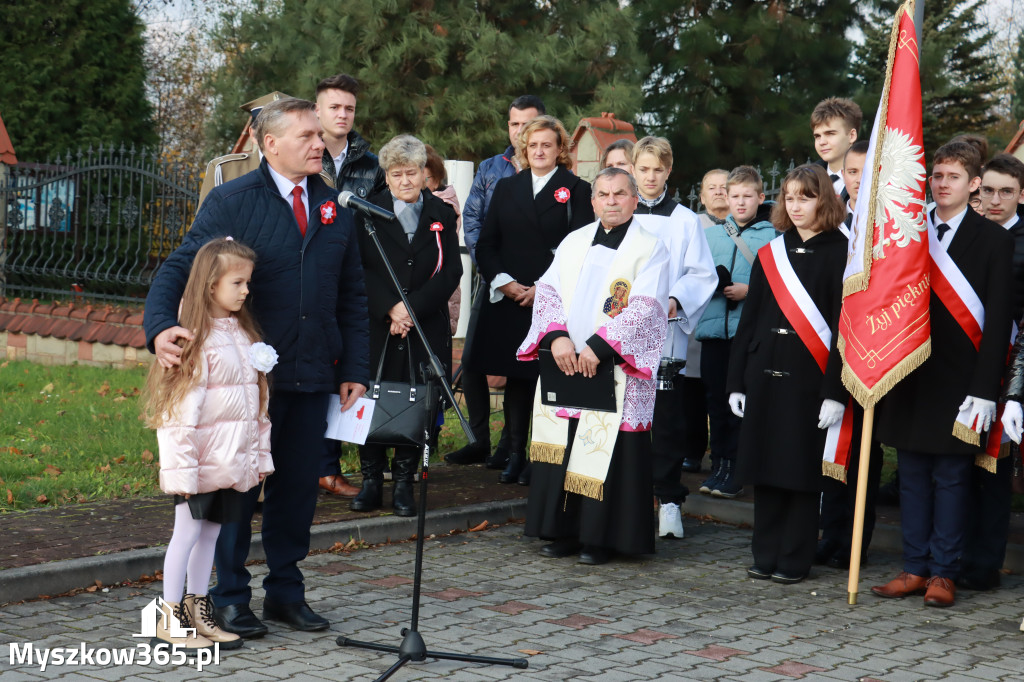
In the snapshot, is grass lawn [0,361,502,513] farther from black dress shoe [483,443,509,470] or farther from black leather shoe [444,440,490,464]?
black dress shoe [483,443,509,470]

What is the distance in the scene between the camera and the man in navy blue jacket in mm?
4672

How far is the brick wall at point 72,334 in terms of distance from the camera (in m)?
12.1

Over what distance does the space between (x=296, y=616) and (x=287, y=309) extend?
47.1 inches

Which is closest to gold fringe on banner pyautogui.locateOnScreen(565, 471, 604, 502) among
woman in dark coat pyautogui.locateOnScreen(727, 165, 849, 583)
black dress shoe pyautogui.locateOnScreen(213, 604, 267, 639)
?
woman in dark coat pyautogui.locateOnScreen(727, 165, 849, 583)

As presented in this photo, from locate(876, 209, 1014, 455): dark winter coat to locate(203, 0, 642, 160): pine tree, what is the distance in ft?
38.1

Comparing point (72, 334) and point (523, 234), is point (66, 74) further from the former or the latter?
point (523, 234)

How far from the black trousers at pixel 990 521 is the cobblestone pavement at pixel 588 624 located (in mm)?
149

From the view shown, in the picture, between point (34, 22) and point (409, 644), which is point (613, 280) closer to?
point (409, 644)

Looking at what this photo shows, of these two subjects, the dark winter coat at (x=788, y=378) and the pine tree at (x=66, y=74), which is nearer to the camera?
the dark winter coat at (x=788, y=378)

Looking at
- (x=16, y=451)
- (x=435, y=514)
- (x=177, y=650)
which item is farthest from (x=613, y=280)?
(x=16, y=451)

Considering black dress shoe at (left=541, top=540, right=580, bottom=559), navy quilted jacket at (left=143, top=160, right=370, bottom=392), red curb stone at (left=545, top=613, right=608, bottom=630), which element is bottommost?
red curb stone at (left=545, top=613, right=608, bottom=630)

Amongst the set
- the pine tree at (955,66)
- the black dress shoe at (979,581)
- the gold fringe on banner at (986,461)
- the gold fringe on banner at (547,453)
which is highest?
the pine tree at (955,66)

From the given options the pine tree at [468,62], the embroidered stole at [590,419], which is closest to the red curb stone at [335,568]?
the embroidered stole at [590,419]

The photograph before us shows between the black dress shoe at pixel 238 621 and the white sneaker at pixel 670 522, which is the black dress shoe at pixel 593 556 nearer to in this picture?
the white sneaker at pixel 670 522
